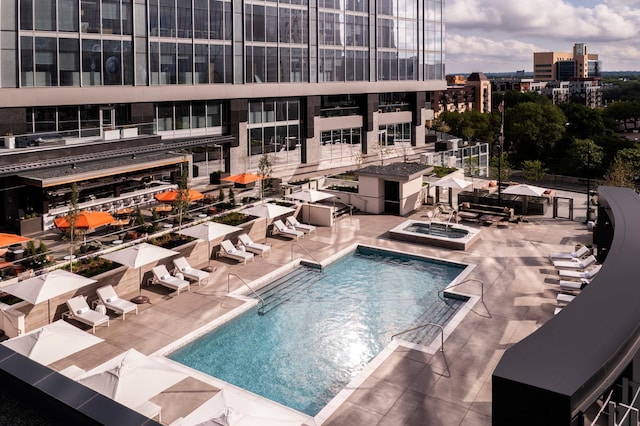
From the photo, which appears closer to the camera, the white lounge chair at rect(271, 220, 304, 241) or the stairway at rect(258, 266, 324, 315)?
the stairway at rect(258, 266, 324, 315)

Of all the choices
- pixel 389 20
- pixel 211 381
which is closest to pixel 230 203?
pixel 211 381

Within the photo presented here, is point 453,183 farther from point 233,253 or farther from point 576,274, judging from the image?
point 233,253

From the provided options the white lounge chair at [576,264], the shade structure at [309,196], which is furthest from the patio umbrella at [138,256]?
the white lounge chair at [576,264]

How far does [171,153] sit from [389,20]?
33483 millimetres

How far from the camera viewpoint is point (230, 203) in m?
33.4

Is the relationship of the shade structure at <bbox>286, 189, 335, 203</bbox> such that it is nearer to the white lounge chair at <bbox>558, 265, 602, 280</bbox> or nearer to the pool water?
the pool water

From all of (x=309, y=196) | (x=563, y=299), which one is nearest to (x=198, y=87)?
(x=309, y=196)

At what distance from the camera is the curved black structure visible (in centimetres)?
836

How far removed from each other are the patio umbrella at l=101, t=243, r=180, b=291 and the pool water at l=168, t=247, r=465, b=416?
4381 mm

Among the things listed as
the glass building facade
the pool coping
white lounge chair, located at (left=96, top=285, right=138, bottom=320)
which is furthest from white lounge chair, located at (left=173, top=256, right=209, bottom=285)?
the glass building facade

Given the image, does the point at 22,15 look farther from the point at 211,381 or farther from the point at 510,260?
the point at 510,260

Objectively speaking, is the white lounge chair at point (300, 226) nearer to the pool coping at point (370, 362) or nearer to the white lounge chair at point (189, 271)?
the pool coping at point (370, 362)

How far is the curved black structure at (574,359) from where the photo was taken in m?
8.36

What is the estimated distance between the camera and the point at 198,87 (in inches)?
1737
